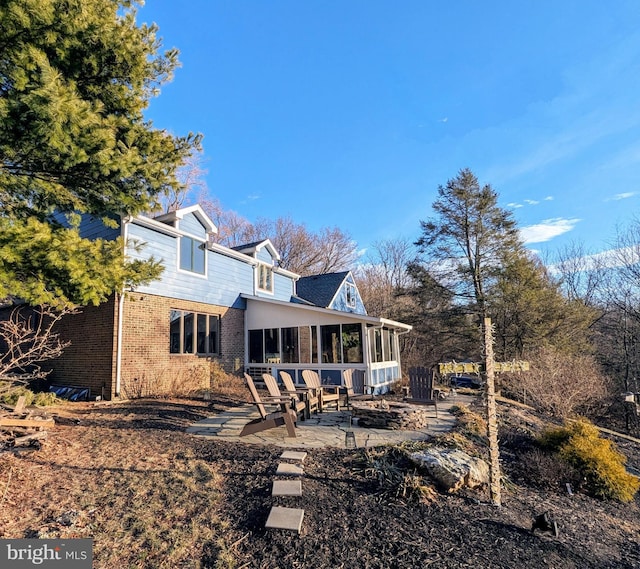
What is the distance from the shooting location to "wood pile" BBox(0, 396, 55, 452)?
4.61 m

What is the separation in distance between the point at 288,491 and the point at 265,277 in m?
13.5

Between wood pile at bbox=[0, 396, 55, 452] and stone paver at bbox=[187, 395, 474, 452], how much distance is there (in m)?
2.15

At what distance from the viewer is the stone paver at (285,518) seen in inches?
115

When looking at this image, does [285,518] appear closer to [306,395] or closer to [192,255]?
[306,395]

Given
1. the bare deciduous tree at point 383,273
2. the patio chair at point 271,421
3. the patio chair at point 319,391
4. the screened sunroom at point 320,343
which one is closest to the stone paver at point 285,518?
the patio chair at point 271,421

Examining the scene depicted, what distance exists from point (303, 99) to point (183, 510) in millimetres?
12478

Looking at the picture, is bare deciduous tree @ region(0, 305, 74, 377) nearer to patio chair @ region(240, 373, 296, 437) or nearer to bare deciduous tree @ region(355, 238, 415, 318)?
patio chair @ region(240, 373, 296, 437)

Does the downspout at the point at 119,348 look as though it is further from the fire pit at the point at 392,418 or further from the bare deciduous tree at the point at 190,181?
the bare deciduous tree at the point at 190,181

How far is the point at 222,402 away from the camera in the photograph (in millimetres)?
9312

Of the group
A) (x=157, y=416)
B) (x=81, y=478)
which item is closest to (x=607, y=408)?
(x=157, y=416)

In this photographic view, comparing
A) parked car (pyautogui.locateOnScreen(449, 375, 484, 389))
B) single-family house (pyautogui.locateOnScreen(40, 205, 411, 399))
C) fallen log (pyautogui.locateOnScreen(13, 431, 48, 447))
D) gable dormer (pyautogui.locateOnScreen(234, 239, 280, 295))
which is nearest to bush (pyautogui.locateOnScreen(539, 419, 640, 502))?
single-family house (pyautogui.locateOnScreen(40, 205, 411, 399))

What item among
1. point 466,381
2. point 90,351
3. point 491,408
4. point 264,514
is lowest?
point 466,381

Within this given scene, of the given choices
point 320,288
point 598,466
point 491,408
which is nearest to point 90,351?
point 491,408

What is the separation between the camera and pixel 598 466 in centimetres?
501
